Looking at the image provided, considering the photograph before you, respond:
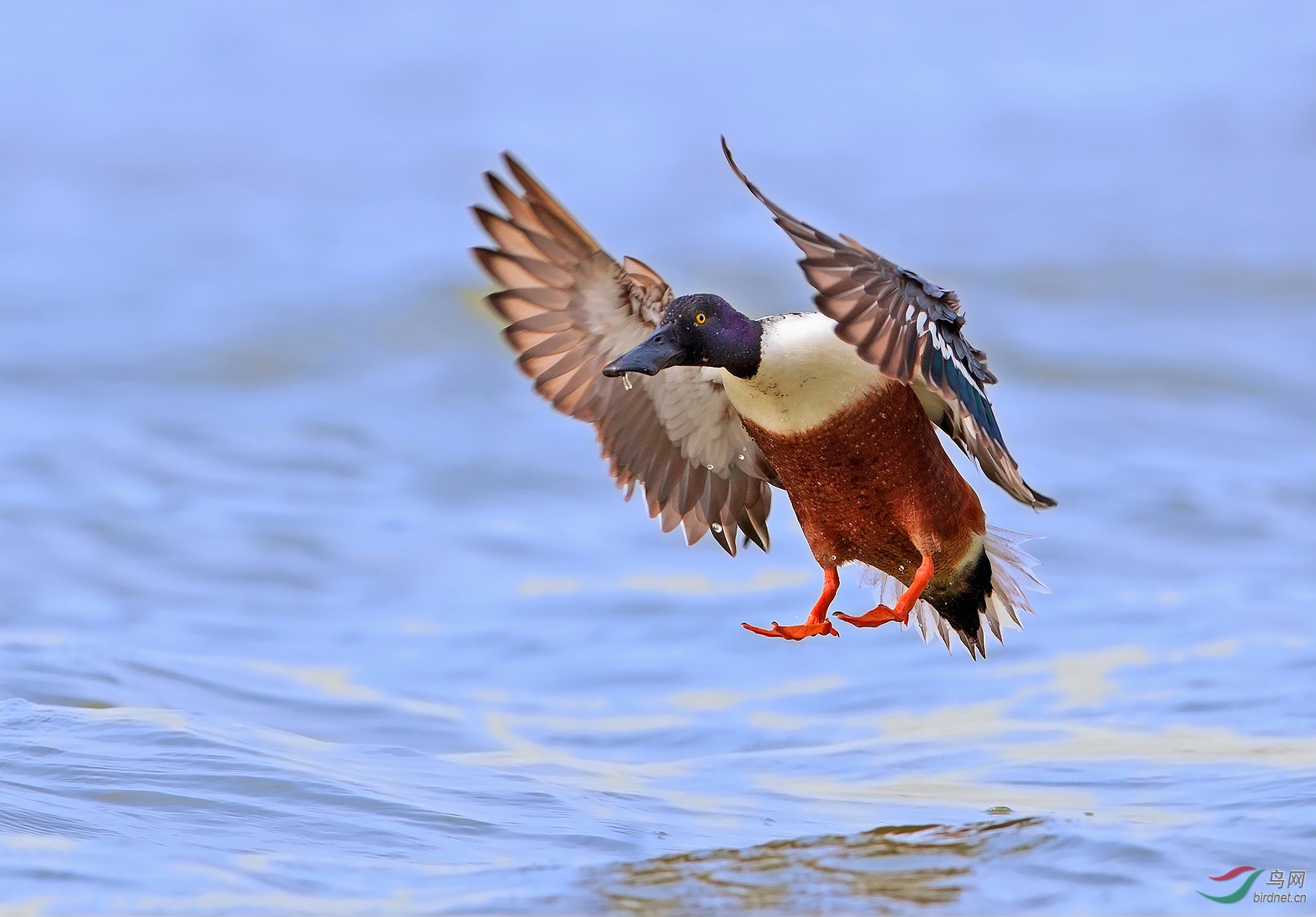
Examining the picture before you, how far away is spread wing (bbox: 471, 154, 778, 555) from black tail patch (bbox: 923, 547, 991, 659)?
2.20 feet

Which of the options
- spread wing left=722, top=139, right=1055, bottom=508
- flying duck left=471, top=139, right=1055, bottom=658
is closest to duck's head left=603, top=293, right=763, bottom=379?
flying duck left=471, top=139, right=1055, bottom=658

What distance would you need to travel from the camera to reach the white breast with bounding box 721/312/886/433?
5590mm

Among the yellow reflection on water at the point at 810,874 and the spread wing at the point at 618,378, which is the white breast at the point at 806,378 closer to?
the spread wing at the point at 618,378

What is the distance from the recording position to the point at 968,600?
6469 millimetres

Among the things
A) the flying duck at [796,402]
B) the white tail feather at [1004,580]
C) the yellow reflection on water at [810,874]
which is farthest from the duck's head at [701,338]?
the yellow reflection on water at [810,874]

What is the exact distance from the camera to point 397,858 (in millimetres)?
5746

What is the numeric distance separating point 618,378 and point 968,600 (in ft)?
4.69

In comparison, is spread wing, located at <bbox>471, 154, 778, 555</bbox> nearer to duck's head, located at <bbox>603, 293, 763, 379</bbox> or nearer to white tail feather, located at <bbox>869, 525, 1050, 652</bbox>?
duck's head, located at <bbox>603, 293, 763, 379</bbox>

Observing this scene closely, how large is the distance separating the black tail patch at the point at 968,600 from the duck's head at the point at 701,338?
1244mm

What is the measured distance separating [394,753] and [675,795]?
4.05 ft

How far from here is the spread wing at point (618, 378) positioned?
5910mm

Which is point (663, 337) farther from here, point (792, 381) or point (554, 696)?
point (554, 696)

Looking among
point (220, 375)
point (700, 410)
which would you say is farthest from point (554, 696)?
point (220, 375)

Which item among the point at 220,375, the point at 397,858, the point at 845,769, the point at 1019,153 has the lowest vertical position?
the point at 397,858
